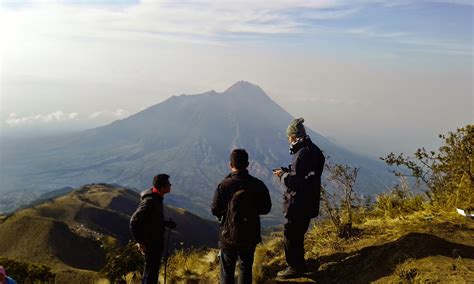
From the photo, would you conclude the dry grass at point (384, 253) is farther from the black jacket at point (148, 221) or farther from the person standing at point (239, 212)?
the black jacket at point (148, 221)

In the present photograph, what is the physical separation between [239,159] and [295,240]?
1.80m

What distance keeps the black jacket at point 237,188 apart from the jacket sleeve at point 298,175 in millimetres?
587

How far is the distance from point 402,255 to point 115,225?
9427 cm

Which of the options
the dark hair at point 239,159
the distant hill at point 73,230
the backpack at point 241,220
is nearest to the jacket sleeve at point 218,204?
the backpack at point 241,220

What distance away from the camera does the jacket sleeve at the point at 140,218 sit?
23.4 ft

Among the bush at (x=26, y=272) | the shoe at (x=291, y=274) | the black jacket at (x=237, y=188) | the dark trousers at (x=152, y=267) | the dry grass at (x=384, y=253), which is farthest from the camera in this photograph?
the bush at (x=26, y=272)

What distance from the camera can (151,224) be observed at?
7.27 metres

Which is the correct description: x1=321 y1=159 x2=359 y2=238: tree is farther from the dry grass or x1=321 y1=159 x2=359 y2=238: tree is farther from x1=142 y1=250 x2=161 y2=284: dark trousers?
x1=142 y1=250 x2=161 y2=284: dark trousers

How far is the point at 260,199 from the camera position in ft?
21.2

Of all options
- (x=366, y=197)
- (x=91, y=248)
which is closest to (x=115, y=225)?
(x=91, y=248)

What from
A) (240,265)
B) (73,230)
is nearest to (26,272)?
(240,265)

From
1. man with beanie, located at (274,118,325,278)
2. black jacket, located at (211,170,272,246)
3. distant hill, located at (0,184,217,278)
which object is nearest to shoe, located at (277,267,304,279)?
man with beanie, located at (274,118,325,278)

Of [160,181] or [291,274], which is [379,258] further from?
[160,181]

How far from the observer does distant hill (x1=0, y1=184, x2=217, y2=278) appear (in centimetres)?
→ 5894
